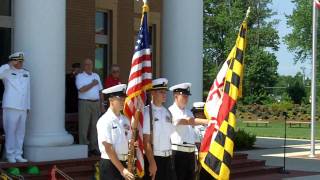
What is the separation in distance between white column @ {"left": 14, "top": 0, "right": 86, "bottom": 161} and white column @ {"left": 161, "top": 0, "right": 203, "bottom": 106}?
342 cm

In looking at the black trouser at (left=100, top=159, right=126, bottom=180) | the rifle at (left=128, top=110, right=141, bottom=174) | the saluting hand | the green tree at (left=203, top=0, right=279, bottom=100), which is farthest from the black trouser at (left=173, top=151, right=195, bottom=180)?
the green tree at (left=203, top=0, right=279, bottom=100)

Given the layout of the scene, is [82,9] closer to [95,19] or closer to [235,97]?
[95,19]

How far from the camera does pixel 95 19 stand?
18.3 m

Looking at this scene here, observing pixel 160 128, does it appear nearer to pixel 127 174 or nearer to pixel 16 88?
pixel 127 174

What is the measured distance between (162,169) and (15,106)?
357 cm

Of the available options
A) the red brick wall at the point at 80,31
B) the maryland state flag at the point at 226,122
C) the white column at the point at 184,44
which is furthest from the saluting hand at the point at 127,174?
the red brick wall at the point at 80,31

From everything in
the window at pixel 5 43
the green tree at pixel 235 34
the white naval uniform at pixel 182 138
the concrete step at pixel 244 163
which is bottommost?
the concrete step at pixel 244 163

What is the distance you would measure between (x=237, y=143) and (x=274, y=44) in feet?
201

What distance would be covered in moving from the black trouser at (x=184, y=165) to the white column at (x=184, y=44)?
526cm

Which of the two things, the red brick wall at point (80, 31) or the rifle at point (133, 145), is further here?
the red brick wall at point (80, 31)

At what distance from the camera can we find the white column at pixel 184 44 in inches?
557

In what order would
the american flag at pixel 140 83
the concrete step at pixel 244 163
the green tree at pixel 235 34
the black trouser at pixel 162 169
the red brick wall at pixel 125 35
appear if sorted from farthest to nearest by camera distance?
the green tree at pixel 235 34
the red brick wall at pixel 125 35
the concrete step at pixel 244 163
the black trouser at pixel 162 169
the american flag at pixel 140 83

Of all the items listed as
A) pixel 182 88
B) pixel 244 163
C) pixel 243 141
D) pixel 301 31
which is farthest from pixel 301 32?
pixel 182 88

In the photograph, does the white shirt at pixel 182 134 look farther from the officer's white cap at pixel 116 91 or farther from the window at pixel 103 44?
the window at pixel 103 44
